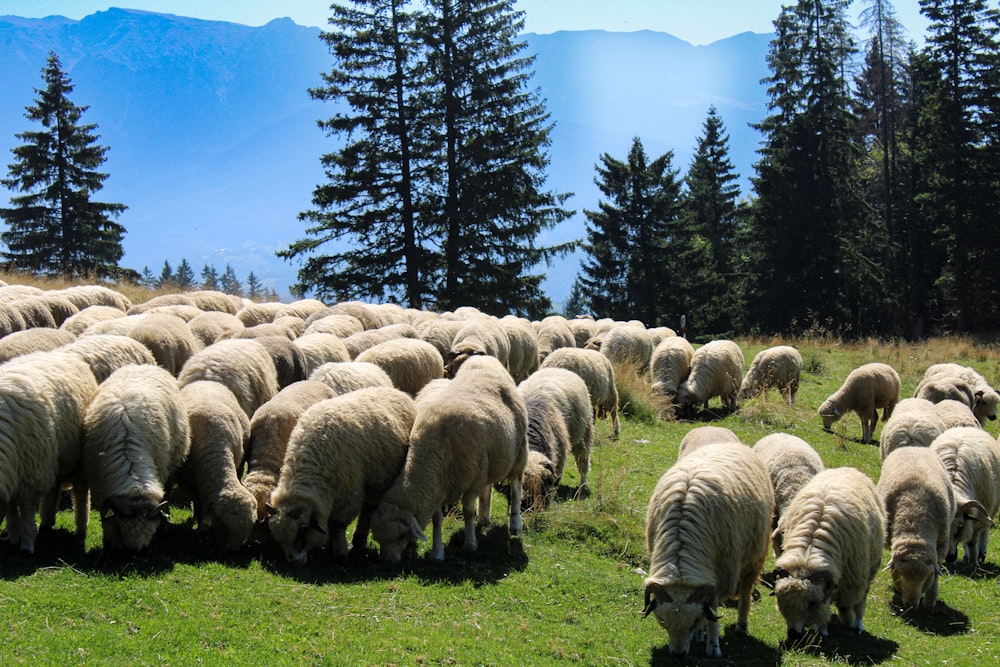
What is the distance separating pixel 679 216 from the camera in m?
47.1

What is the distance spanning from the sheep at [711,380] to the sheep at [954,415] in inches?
207

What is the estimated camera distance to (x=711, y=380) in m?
17.8

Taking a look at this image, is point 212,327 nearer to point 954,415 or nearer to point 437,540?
point 437,540

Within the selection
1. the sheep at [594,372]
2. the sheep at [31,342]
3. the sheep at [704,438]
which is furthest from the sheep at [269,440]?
the sheep at [594,372]

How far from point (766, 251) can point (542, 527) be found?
3360 centimetres

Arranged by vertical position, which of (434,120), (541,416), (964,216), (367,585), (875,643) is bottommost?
(875,643)

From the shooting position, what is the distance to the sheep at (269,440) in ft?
27.3

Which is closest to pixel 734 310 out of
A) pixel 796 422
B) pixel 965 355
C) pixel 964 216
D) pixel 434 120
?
pixel 964 216

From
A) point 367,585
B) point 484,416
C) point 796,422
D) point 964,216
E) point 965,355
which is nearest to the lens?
point 367,585

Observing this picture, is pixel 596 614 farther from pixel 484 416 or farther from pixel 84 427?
pixel 84 427

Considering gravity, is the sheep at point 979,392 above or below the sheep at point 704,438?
below

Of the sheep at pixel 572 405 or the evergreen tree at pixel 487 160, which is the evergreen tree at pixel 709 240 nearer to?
the evergreen tree at pixel 487 160

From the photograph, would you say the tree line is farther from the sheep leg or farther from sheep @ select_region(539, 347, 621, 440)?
the sheep leg

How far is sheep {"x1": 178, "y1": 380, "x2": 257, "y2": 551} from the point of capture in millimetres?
7773
